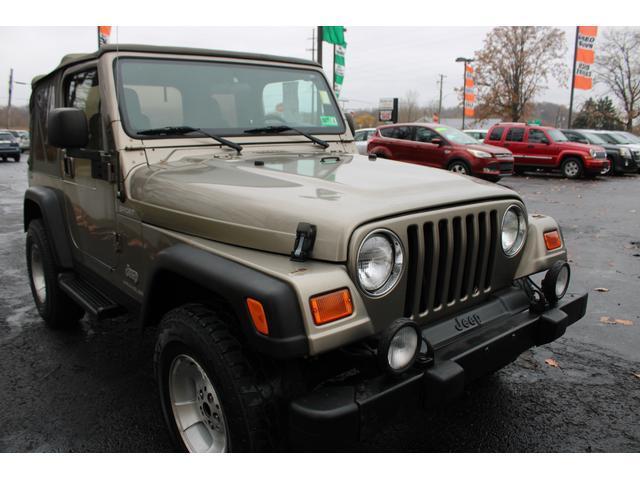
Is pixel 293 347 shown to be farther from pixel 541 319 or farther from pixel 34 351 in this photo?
pixel 34 351

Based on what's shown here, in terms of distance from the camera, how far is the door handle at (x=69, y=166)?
373cm

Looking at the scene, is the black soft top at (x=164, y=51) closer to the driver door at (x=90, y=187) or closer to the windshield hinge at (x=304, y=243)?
the driver door at (x=90, y=187)

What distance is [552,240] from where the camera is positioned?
10.1 ft

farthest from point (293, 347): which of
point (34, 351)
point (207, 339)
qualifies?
point (34, 351)

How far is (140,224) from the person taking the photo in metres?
2.89

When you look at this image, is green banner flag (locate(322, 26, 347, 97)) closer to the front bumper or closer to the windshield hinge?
the front bumper

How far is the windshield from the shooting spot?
3178 millimetres

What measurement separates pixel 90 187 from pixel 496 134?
17532 mm

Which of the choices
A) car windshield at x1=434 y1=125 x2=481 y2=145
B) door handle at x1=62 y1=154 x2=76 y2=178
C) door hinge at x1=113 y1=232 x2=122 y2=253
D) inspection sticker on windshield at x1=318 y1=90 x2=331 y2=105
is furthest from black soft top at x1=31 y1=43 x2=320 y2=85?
car windshield at x1=434 y1=125 x2=481 y2=145

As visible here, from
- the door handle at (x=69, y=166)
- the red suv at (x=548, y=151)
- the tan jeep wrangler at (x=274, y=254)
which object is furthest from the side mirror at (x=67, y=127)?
the red suv at (x=548, y=151)

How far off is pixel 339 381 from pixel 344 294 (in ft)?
1.23

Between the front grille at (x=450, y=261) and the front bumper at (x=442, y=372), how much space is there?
0.36ft

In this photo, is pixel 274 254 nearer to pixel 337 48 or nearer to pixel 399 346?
pixel 399 346

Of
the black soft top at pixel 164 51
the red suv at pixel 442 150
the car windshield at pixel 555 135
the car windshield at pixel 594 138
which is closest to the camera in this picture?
the black soft top at pixel 164 51
